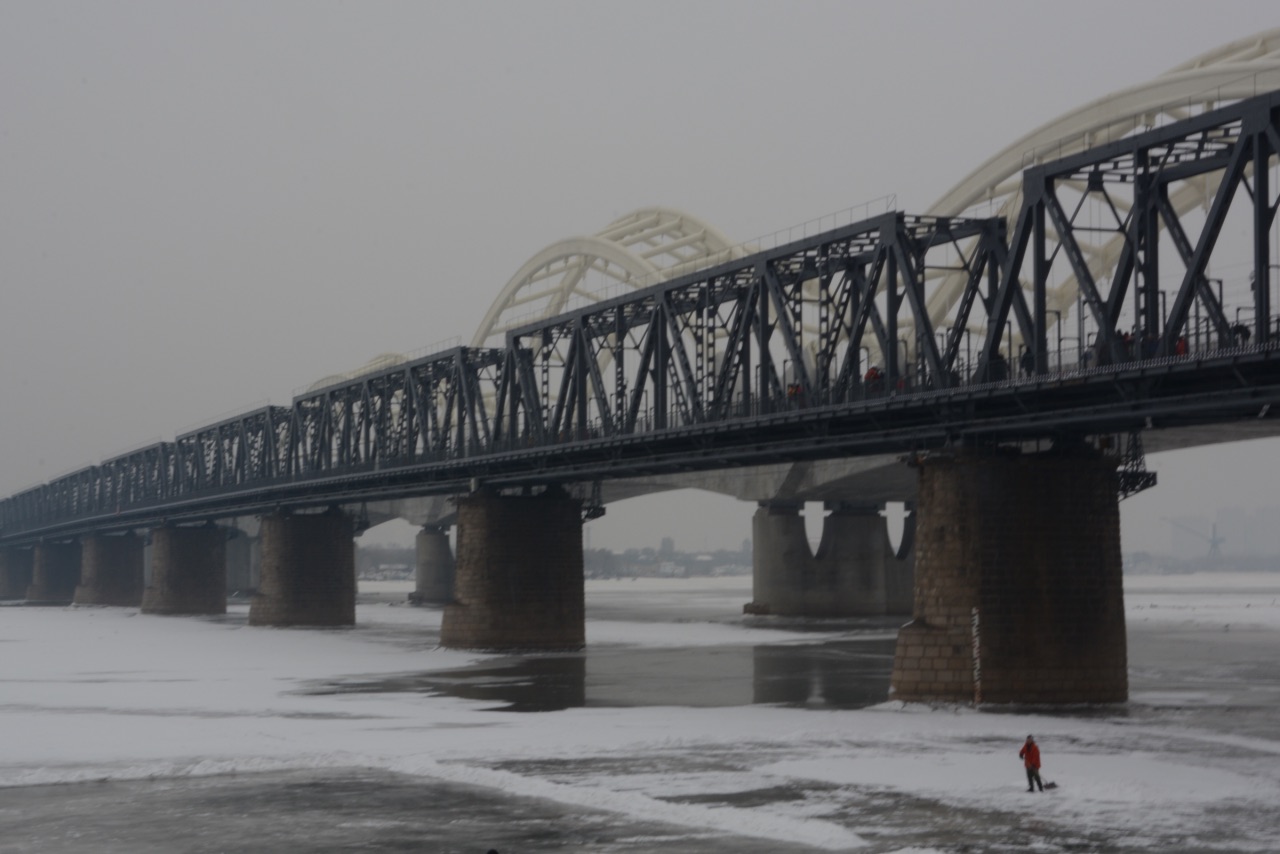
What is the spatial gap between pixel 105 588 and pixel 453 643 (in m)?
96.7

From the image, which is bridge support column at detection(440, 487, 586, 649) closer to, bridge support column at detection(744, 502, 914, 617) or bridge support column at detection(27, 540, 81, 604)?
bridge support column at detection(744, 502, 914, 617)

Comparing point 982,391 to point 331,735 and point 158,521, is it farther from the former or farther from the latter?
point 158,521

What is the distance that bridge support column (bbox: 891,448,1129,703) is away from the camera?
4422 cm

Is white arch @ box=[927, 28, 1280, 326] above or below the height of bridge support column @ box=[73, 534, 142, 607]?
above

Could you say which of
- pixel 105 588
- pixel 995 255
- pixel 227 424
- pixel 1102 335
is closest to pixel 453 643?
pixel 995 255

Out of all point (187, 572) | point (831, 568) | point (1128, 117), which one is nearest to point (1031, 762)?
point (1128, 117)

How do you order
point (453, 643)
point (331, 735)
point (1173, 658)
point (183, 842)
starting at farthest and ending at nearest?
1. point (453, 643)
2. point (1173, 658)
3. point (331, 735)
4. point (183, 842)

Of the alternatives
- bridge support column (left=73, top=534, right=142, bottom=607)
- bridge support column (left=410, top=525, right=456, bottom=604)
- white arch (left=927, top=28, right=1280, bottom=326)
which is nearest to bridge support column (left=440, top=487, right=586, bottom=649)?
white arch (left=927, top=28, right=1280, bottom=326)

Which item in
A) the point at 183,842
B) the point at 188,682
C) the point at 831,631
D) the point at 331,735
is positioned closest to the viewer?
the point at 183,842

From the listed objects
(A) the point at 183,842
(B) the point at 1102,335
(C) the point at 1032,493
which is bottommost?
(A) the point at 183,842

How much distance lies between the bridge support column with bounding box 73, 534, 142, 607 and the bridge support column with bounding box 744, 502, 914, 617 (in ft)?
233

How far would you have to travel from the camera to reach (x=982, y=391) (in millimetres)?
44156

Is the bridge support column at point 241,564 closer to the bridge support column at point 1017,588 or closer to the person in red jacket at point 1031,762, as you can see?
the bridge support column at point 1017,588

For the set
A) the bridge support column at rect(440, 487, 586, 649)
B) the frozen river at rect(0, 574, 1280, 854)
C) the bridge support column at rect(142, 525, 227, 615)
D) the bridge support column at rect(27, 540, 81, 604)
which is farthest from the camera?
the bridge support column at rect(27, 540, 81, 604)
